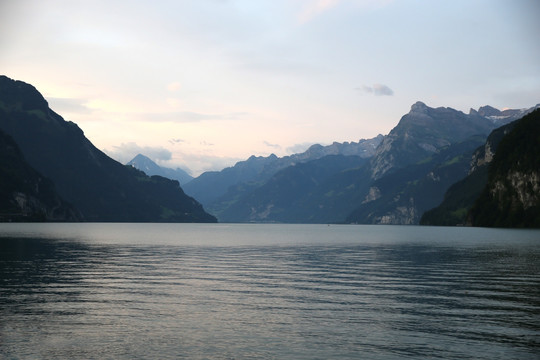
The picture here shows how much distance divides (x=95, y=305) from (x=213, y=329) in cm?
1365

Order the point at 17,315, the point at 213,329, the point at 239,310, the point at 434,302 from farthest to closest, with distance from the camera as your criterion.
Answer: the point at 434,302 < the point at 239,310 < the point at 17,315 < the point at 213,329

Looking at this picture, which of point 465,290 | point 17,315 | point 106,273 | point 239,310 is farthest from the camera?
point 106,273

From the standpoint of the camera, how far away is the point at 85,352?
94.5 feet

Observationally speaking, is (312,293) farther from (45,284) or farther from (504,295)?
(45,284)

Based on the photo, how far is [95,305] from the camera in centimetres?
4297

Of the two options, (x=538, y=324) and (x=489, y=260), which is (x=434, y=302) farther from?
(x=489, y=260)

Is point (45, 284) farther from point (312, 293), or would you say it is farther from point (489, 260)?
point (489, 260)

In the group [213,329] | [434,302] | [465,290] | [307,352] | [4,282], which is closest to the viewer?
[307,352]

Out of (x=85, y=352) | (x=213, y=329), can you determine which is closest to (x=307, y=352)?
(x=213, y=329)

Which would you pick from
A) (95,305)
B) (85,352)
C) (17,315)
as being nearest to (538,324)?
(85,352)

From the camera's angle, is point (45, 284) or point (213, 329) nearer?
point (213, 329)

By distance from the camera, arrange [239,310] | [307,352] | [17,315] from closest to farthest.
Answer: [307,352] < [17,315] < [239,310]

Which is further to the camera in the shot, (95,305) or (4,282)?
(4,282)

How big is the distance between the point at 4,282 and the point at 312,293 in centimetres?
3203
